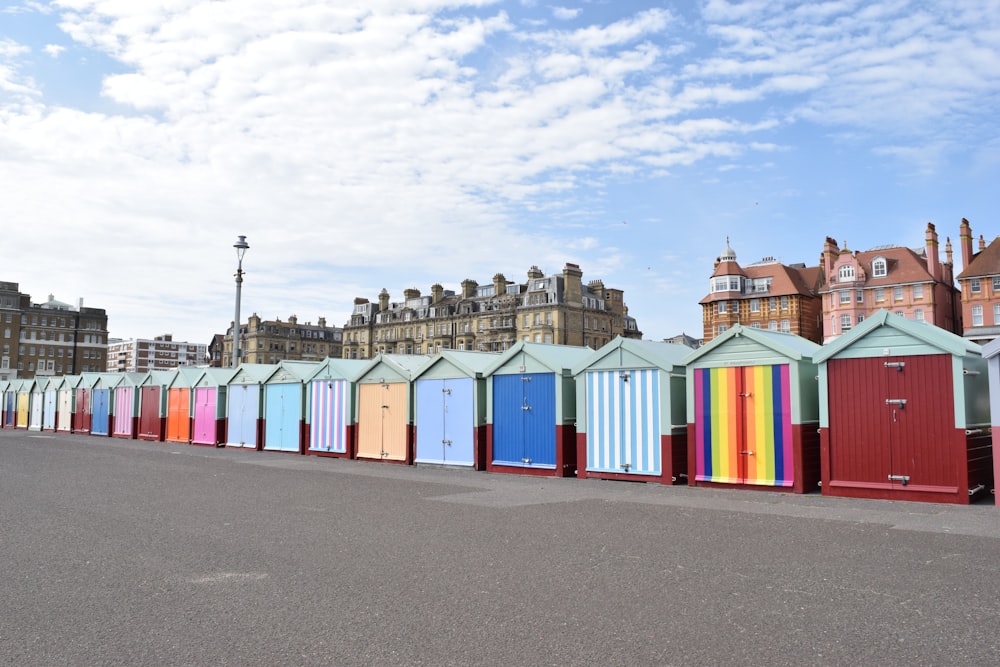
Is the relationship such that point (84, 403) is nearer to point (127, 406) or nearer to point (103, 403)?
point (103, 403)

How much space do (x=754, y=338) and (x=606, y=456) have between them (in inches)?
174

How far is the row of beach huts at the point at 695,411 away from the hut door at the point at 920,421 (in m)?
0.02

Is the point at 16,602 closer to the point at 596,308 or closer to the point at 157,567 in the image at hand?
the point at 157,567

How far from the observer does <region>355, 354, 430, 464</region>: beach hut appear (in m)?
22.9

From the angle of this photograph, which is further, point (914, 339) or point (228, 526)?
point (914, 339)

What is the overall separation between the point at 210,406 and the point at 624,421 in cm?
2113

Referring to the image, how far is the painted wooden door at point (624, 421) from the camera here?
664 inches

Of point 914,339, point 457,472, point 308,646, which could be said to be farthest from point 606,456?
point 308,646

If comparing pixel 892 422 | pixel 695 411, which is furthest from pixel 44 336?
pixel 892 422

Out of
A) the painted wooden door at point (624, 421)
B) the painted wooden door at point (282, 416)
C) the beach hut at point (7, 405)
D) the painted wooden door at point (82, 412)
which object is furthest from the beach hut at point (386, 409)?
the beach hut at point (7, 405)

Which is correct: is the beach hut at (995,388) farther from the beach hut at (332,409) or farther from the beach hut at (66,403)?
the beach hut at (66,403)

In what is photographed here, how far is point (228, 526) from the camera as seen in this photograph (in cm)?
1059

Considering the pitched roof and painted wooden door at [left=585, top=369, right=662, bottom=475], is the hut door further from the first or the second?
the pitched roof

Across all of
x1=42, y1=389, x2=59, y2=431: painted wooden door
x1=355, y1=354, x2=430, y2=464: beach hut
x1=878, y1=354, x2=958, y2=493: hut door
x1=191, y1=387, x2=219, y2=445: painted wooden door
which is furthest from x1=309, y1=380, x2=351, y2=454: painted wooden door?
x1=42, y1=389, x2=59, y2=431: painted wooden door
